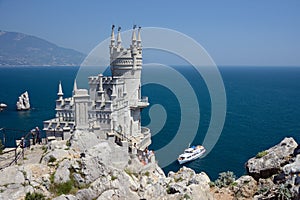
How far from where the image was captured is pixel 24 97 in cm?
10506

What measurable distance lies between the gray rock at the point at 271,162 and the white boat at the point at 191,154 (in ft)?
128

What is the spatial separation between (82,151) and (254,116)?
7396cm

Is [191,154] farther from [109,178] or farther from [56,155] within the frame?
[56,155]

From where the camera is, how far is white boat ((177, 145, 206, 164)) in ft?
189

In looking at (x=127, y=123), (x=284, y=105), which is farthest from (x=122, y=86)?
(x=284, y=105)

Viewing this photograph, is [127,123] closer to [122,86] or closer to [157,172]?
[122,86]

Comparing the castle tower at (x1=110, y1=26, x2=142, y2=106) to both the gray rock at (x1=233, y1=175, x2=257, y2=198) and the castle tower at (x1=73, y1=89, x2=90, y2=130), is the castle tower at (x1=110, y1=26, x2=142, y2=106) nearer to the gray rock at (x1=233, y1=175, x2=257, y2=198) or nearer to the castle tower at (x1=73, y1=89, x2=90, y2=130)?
the castle tower at (x1=73, y1=89, x2=90, y2=130)

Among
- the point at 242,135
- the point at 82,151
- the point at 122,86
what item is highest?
the point at 122,86

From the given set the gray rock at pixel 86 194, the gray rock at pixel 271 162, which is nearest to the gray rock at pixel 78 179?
the gray rock at pixel 86 194

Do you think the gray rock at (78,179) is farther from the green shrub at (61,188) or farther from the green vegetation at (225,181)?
the green vegetation at (225,181)

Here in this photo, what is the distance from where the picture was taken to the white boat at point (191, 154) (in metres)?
57.6

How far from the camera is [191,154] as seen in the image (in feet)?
192

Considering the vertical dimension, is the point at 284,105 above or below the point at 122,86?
below

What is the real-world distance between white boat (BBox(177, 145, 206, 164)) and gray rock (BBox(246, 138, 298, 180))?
3892 centimetres
